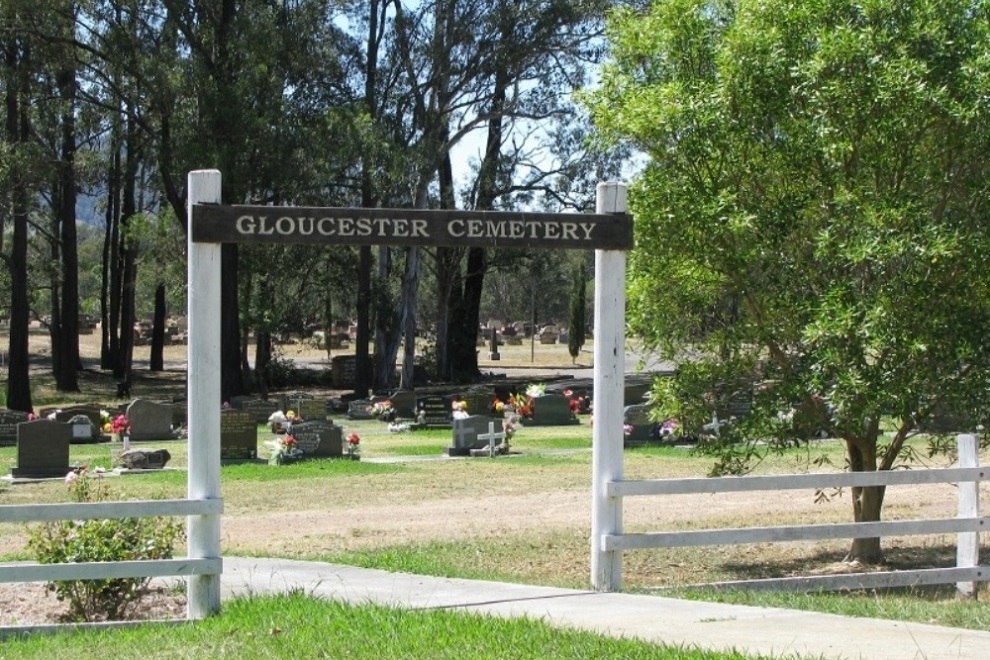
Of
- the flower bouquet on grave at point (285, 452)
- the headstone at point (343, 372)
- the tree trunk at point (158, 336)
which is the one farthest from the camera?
the tree trunk at point (158, 336)

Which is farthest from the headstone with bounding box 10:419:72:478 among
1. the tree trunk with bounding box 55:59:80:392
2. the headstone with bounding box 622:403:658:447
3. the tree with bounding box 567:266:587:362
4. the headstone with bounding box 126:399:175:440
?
the tree with bounding box 567:266:587:362

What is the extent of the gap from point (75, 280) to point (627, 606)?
50.0m

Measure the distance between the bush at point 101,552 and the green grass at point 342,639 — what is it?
4.32ft

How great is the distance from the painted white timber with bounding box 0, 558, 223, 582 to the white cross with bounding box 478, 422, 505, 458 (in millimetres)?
18746

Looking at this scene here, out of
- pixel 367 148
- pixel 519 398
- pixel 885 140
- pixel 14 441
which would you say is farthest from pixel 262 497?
pixel 367 148

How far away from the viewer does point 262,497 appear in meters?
20.7

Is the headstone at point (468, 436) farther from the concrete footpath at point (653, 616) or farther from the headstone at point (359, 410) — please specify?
the concrete footpath at point (653, 616)

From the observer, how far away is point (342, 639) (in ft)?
25.2

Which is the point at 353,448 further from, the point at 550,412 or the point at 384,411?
the point at 384,411

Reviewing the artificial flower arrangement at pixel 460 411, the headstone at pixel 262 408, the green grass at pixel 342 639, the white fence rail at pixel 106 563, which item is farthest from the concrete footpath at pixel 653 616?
the headstone at pixel 262 408

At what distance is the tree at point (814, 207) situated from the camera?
42.1 feet

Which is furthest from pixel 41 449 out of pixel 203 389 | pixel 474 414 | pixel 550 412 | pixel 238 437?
pixel 203 389

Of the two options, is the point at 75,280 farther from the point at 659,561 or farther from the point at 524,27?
the point at 659,561

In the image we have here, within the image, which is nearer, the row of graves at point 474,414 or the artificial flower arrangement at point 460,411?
the row of graves at point 474,414
